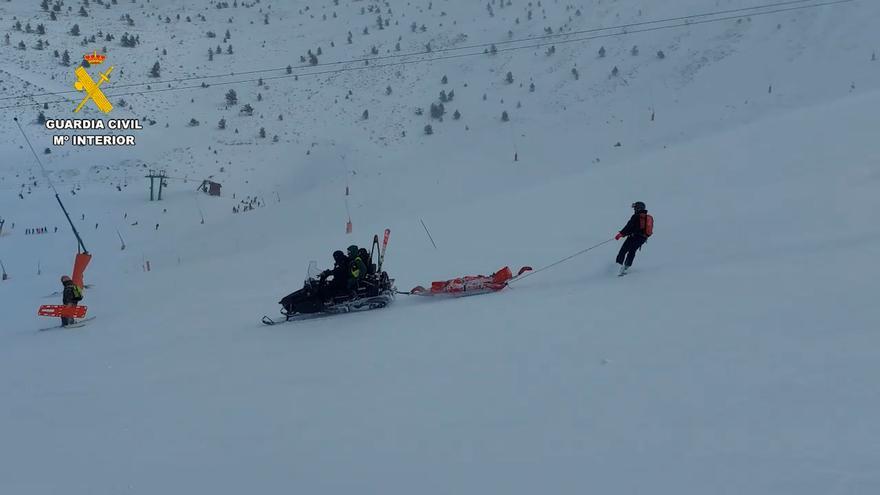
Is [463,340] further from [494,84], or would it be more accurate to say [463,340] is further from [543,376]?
[494,84]

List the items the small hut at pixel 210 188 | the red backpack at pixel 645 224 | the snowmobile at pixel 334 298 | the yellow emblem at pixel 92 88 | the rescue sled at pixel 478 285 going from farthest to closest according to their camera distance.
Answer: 1. the yellow emblem at pixel 92 88
2. the small hut at pixel 210 188
3. the rescue sled at pixel 478 285
4. the snowmobile at pixel 334 298
5. the red backpack at pixel 645 224

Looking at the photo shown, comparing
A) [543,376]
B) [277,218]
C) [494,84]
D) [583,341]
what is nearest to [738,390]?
[543,376]

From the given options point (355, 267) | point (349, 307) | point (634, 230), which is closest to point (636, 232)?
point (634, 230)

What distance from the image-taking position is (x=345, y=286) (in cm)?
1138

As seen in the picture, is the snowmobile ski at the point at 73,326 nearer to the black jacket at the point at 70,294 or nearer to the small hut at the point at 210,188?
the black jacket at the point at 70,294

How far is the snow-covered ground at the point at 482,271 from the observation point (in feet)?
16.2

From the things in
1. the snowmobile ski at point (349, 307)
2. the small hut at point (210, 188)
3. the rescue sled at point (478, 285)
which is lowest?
the snowmobile ski at point (349, 307)

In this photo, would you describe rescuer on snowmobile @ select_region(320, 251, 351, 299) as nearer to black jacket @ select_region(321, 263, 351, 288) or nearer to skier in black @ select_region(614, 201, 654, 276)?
black jacket @ select_region(321, 263, 351, 288)

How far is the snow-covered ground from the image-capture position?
493 centimetres

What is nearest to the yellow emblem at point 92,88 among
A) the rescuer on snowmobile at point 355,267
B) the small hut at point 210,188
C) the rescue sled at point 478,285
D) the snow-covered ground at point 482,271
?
the snow-covered ground at point 482,271

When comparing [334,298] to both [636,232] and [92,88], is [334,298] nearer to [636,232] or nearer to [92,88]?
[636,232]

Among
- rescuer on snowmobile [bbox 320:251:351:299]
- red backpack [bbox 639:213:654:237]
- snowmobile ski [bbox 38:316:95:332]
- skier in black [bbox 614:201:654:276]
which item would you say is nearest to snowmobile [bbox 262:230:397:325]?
rescuer on snowmobile [bbox 320:251:351:299]

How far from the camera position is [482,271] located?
47.5 ft

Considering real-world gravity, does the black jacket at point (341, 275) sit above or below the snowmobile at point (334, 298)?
above
